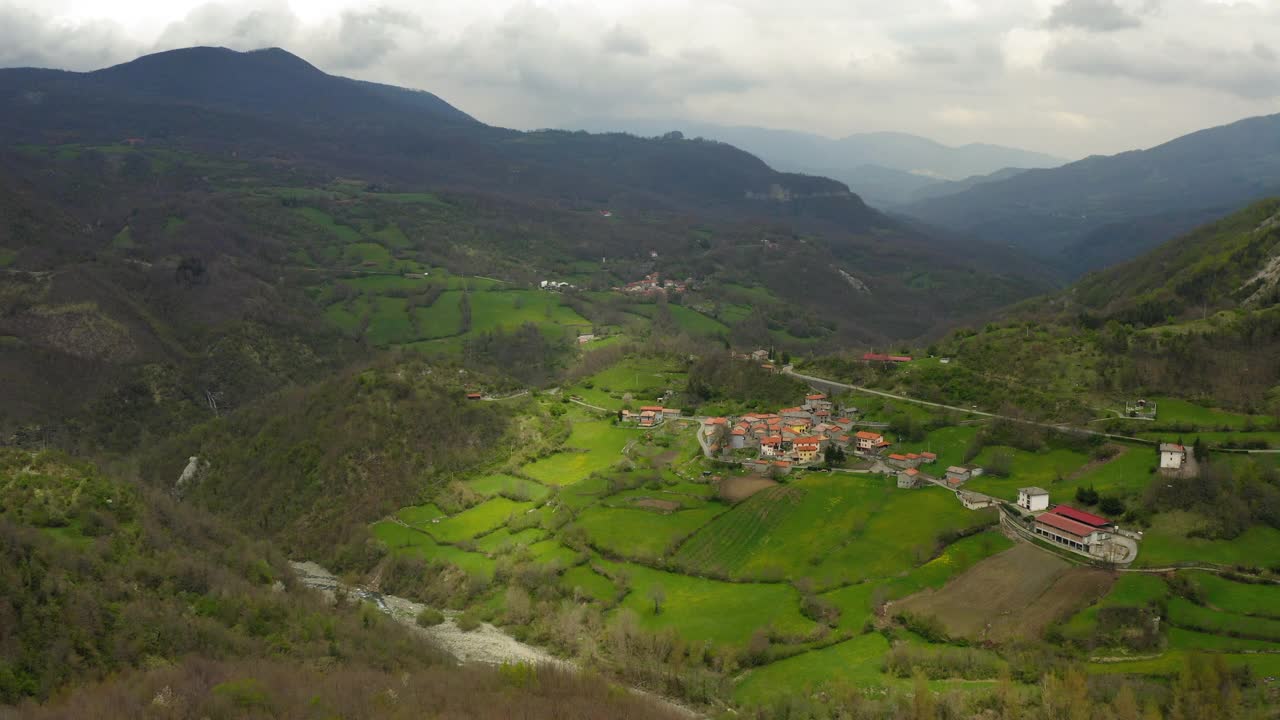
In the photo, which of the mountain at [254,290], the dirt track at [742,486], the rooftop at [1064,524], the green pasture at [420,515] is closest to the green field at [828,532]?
the dirt track at [742,486]

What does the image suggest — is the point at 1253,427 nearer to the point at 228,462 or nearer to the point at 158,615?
the point at 158,615

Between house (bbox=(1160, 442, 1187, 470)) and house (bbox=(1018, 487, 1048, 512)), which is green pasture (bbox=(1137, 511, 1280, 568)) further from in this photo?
house (bbox=(1160, 442, 1187, 470))

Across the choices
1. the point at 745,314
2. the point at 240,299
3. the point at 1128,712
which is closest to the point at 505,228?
the point at 745,314

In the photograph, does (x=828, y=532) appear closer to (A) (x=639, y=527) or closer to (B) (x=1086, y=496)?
(A) (x=639, y=527)

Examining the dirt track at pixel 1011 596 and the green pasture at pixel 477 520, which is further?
the green pasture at pixel 477 520

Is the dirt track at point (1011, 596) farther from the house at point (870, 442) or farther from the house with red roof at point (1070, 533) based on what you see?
the house at point (870, 442)

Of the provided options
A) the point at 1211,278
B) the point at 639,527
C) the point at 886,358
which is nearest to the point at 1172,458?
the point at 639,527
